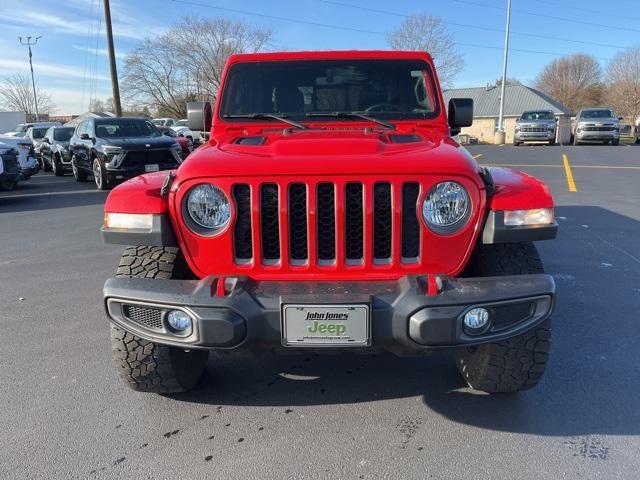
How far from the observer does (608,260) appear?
5355mm

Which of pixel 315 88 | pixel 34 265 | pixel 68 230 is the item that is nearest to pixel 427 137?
pixel 315 88

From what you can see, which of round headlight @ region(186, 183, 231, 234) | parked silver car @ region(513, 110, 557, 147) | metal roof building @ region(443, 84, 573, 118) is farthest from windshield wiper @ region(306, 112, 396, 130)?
metal roof building @ region(443, 84, 573, 118)

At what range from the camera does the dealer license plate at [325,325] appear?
2148 mm

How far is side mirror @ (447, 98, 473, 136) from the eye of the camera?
12.7 ft

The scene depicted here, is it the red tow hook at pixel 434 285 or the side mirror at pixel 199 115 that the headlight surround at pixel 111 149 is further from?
the red tow hook at pixel 434 285

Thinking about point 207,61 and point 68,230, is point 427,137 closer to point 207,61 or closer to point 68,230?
point 68,230

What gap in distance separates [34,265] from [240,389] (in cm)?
382

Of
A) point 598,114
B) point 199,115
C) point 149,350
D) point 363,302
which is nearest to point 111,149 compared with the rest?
point 199,115

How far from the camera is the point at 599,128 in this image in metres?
24.8

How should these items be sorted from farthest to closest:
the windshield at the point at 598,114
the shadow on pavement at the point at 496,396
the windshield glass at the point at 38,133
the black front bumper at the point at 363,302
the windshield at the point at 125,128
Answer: the windshield at the point at 598,114 < the windshield glass at the point at 38,133 < the windshield at the point at 125,128 < the shadow on pavement at the point at 496,396 < the black front bumper at the point at 363,302

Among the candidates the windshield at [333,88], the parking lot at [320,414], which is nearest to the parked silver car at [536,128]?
the parking lot at [320,414]

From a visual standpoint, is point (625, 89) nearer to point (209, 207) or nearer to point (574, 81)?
point (574, 81)

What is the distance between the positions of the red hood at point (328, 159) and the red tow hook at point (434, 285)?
1.56 feet

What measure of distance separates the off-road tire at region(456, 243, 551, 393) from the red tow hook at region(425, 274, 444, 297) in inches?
16.6
